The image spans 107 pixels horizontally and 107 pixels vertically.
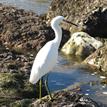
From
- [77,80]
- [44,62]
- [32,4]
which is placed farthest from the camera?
[32,4]

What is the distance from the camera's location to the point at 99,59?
13.9m

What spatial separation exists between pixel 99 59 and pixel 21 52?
299 centimetres

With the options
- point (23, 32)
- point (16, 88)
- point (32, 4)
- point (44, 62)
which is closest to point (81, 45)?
point (23, 32)

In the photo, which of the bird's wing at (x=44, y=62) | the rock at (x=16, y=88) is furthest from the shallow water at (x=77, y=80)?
the bird's wing at (x=44, y=62)

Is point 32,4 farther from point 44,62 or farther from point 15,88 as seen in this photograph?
point 44,62

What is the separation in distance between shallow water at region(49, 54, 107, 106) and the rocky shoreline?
0.80 m

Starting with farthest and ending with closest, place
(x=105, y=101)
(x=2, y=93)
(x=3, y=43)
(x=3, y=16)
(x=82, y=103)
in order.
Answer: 1. (x=3, y=16)
2. (x=3, y=43)
3. (x=105, y=101)
4. (x=2, y=93)
5. (x=82, y=103)

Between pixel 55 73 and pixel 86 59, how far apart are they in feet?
4.99

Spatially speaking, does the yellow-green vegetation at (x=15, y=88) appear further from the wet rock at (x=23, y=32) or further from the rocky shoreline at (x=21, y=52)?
the wet rock at (x=23, y=32)

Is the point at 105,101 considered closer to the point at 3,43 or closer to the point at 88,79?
the point at 88,79

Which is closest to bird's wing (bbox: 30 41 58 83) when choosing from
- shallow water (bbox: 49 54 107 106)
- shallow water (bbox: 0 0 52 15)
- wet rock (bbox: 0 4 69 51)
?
shallow water (bbox: 49 54 107 106)

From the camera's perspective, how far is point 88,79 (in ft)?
42.0

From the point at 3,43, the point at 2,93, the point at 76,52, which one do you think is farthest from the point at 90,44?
the point at 2,93

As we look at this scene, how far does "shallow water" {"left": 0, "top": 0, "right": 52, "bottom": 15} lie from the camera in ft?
72.6
